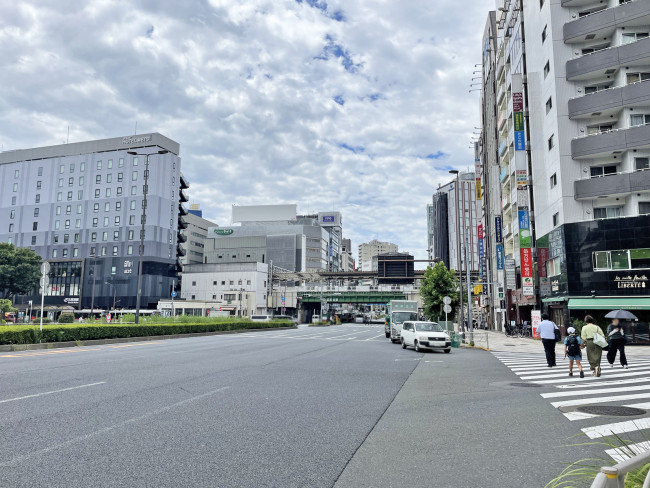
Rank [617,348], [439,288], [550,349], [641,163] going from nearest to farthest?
[617,348]
[550,349]
[641,163]
[439,288]

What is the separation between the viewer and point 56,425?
6758 millimetres

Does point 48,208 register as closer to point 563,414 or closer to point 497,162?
point 497,162

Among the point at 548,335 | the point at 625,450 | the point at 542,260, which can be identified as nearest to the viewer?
the point at 625,450

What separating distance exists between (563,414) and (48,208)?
112641 mm

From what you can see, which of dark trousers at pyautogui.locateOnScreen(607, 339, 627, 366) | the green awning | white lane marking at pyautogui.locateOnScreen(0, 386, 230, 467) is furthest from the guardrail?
the green awning

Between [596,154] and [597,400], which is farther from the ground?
[596,154]

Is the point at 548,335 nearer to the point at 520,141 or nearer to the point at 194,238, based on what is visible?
the point at 520,141

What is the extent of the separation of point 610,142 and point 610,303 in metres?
10.3

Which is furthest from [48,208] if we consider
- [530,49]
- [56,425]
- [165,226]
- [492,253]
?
[56,425]

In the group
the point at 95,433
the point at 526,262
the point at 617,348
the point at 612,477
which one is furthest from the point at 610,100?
the point at 95,433

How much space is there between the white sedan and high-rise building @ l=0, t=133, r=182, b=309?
76.4 m

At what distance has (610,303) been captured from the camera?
30.7m

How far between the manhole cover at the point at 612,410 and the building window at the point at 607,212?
2751 cm

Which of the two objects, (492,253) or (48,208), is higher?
(48,208)
